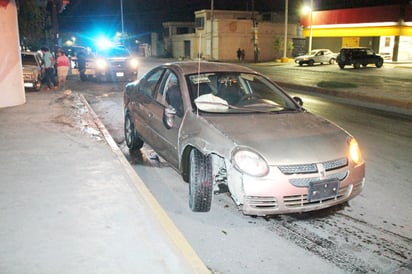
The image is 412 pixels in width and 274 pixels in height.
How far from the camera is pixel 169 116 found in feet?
16.8

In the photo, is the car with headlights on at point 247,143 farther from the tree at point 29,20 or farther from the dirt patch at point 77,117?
the tree at point 29,20

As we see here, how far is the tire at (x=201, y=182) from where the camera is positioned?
445 cm

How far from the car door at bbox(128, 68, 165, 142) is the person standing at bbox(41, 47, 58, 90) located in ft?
30.4

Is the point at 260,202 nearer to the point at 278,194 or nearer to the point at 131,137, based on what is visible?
the point at 278,194

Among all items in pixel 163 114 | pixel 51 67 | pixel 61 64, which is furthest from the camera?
pixel 51 67

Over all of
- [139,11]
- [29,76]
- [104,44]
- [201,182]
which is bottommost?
[201,182]

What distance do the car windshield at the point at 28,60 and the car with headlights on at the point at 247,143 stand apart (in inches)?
438

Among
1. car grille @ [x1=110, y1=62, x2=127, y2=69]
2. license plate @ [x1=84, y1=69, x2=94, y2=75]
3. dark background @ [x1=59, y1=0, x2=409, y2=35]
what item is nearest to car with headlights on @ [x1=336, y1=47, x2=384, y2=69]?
car grille @ [x1=110, y1=62, x2=127, y2=69]

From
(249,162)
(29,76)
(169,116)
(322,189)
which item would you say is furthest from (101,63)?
(322,189)

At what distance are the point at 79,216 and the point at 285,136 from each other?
228 cm

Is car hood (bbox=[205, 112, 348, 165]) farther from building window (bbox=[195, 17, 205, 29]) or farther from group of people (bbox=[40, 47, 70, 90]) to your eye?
building window (bbox=[195, 17, 205, 29])

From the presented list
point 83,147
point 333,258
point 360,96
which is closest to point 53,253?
point 333,258

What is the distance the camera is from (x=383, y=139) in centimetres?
823

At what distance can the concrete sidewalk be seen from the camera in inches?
134
